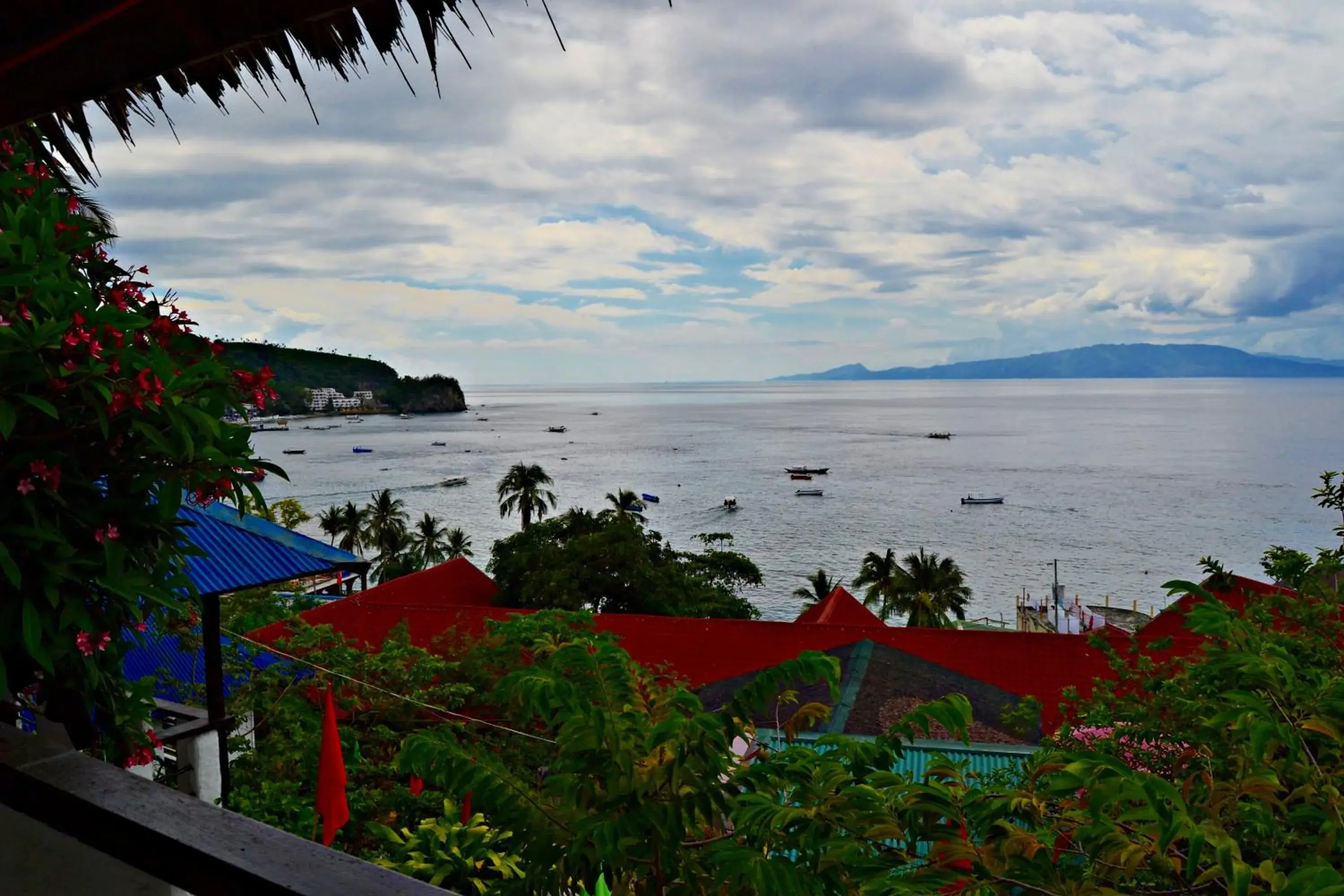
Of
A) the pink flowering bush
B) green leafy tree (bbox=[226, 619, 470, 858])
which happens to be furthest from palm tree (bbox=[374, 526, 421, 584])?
the pink flowering bush

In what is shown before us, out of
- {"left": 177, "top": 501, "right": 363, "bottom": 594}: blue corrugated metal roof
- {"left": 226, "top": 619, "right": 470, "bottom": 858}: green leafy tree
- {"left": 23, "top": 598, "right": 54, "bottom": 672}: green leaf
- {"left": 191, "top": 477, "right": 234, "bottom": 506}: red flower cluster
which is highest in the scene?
{"left": 191, "top": 477, "right": 234, "bottom": 506}: red flower cluster

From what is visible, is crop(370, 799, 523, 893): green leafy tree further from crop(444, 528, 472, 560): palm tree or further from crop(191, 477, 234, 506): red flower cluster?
crop(444, 528, 472, 560): palm tree

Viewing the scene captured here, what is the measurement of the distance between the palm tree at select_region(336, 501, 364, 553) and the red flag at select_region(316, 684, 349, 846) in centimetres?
4325

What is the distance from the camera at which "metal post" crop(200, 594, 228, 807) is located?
24.8 feet

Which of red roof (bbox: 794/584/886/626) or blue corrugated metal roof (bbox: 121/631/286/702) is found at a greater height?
blue corrugated metal roof (bbox: 121/631/286/702)

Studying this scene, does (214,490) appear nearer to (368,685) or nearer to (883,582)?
(368,685)

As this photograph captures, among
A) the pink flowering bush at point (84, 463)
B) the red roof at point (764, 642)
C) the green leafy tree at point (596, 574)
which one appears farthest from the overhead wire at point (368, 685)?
the green leafy tree at point (596, 574)

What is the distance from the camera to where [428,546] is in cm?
5053

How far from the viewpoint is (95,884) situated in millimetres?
1537

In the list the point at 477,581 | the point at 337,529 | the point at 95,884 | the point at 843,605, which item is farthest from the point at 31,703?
the point at 337,529

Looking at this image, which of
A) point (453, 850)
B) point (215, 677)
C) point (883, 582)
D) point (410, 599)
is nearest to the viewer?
point (453, 850)

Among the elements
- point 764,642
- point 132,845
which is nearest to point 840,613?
point 764,642

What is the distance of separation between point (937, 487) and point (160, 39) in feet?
295

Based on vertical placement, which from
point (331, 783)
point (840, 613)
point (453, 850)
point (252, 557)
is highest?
point (252, 557)
